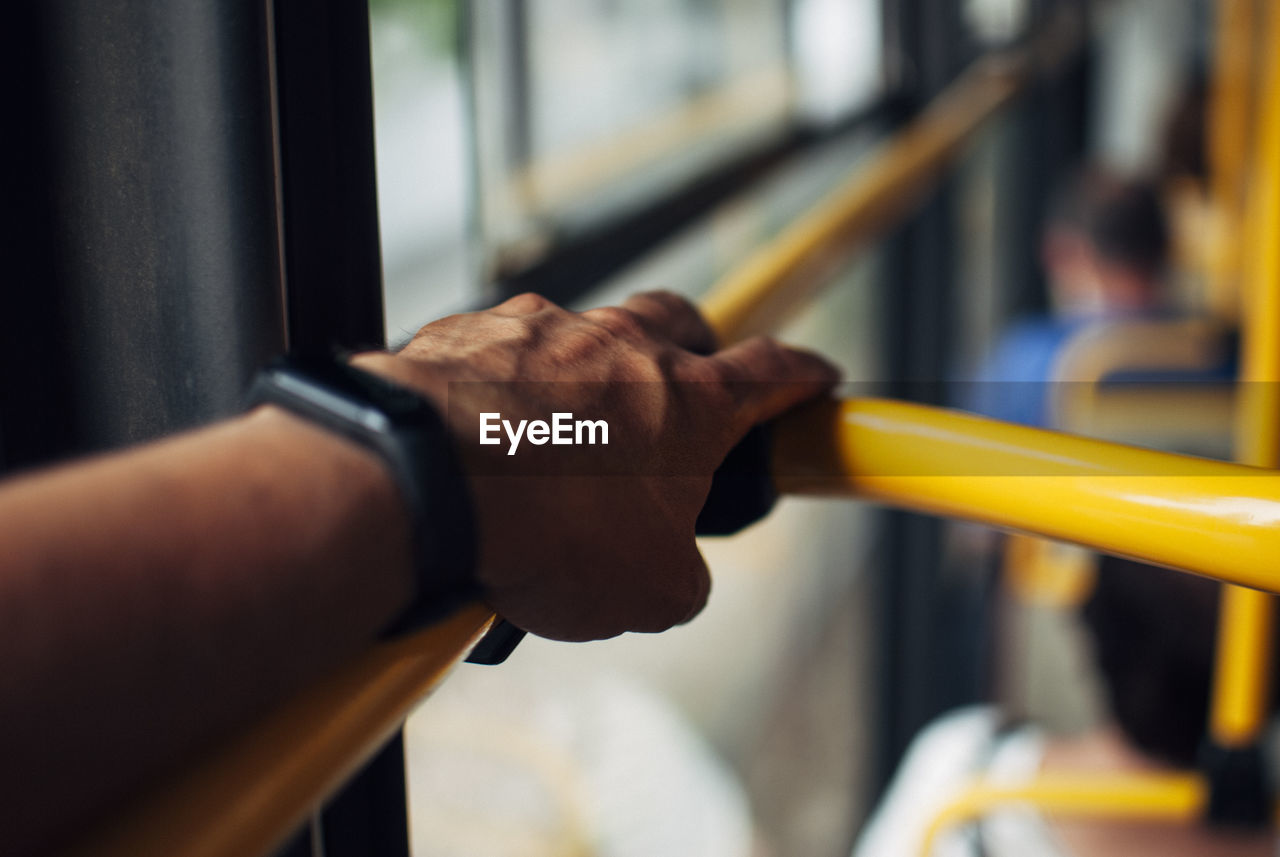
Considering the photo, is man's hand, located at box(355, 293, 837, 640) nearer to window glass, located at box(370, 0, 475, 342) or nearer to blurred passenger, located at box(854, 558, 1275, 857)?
window glass, located at box(370, 0, 475, 342)

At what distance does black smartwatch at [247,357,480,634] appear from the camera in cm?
24

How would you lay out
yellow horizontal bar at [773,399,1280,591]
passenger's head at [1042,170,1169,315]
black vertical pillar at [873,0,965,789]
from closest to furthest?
1. yellow horizontal bar at [773,399,1280,591]
2. black vertical pillar at [873,0,965,789]
3. passenger's head at [1042,170,1169,315]

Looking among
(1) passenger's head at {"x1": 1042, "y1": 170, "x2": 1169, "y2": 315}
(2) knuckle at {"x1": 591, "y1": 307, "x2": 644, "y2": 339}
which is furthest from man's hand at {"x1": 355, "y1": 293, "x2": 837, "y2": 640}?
(1) passenger's head at {"x1": 1042, "y1": 170, "x2": 1169, "y2": 315}

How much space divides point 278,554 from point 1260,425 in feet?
2.06

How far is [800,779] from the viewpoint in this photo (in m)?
1.67

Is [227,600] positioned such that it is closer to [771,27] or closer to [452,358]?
[452,358]

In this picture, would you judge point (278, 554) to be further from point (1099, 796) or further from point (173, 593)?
point (1099, 796)

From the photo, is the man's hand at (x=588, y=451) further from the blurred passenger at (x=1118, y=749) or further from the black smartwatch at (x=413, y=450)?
the blurred passenger at (x=1118, y=749)

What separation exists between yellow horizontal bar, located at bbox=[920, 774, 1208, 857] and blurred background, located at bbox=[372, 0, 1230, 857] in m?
0.39

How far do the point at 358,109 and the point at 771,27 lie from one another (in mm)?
1211

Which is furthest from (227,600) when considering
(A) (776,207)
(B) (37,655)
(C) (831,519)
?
(C) (831,519)

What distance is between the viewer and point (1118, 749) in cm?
111

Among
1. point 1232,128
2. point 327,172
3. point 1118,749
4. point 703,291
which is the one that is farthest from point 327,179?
point 1232,128

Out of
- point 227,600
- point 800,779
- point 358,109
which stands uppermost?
point 358,109
